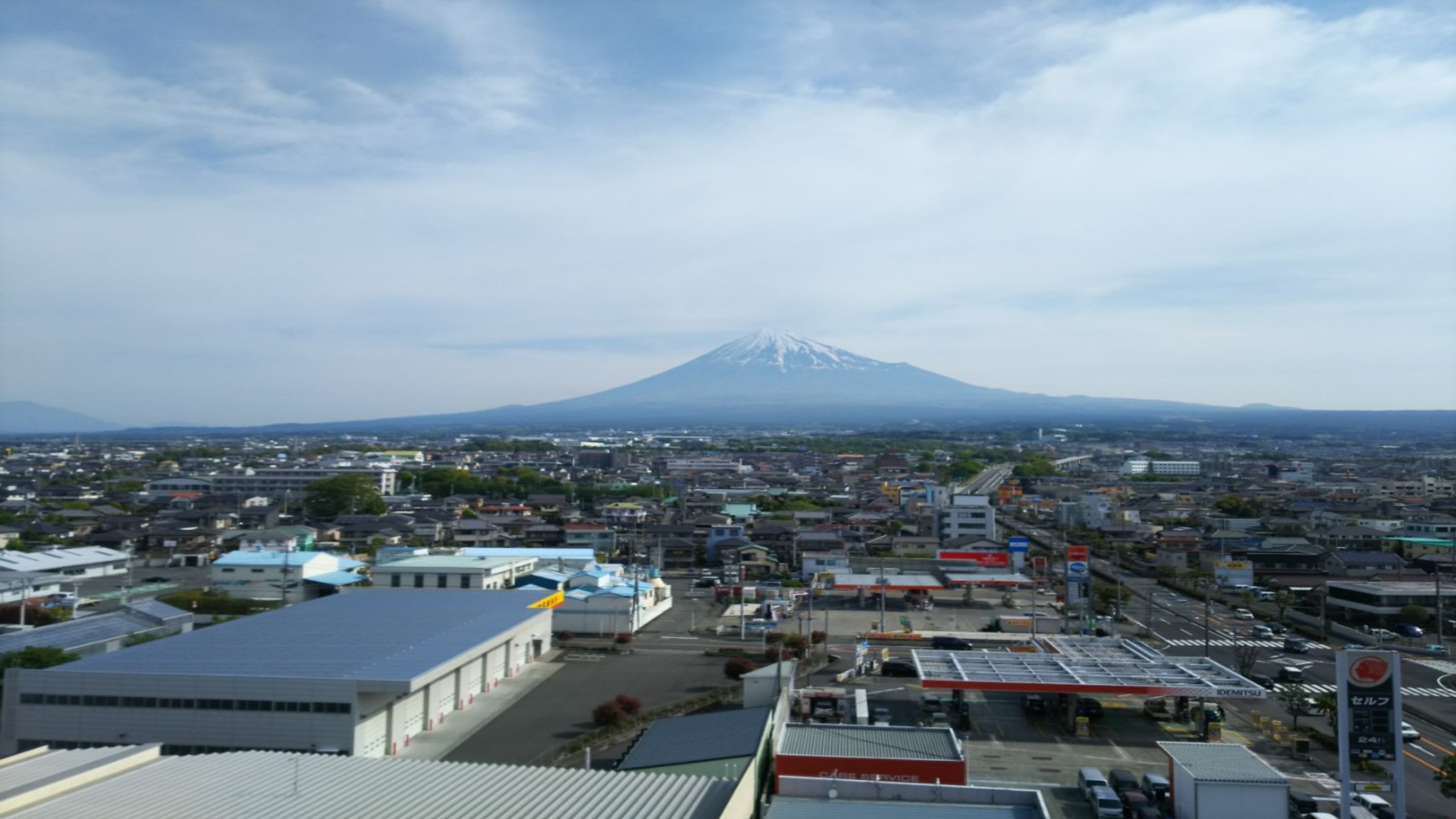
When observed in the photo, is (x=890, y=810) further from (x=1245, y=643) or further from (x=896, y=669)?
(x=1245, y=643)

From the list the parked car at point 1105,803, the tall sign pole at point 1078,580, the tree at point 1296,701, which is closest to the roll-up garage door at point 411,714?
the parked car at point 1105,803

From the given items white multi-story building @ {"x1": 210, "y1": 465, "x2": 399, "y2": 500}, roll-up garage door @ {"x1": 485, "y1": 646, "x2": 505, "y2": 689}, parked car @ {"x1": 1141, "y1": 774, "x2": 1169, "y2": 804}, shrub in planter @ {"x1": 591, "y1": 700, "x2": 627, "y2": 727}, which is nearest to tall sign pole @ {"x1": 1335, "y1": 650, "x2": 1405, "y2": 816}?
parked car @ {"x1": 1141, "y1": 774, "x2": 1169, "y2": 804}

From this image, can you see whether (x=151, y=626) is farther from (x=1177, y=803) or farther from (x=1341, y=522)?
(x=1341, y=522)

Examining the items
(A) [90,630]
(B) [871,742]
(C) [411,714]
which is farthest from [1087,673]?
(A) [90,630]

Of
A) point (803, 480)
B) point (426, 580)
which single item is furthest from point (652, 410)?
point (426, 580)

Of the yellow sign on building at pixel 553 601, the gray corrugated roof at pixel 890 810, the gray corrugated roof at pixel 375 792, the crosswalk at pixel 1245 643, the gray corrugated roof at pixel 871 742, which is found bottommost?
the crosswalk at pixel 1245 643

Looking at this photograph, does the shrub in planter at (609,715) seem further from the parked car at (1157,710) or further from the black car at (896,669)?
the parked car at (1157,710)
